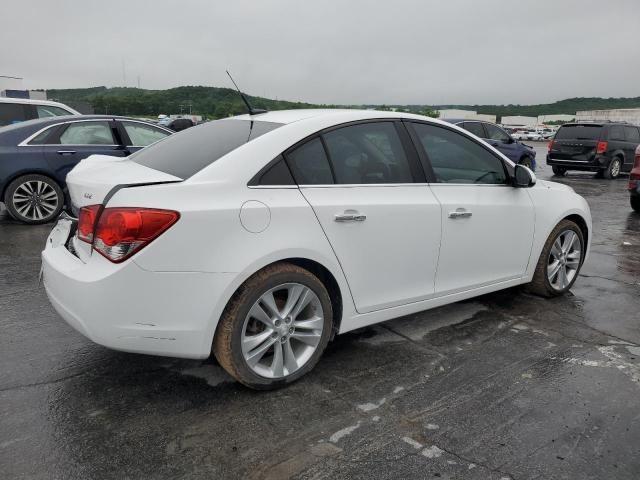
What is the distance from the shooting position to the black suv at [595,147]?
15.7 metres

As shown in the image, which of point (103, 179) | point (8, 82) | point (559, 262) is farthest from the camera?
point (8, 82)

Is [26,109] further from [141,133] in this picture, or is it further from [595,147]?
[595,147]

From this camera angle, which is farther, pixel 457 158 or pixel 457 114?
pixel 457 114

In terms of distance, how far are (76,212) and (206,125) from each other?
1168mm

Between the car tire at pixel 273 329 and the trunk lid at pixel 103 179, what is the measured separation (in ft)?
2.41

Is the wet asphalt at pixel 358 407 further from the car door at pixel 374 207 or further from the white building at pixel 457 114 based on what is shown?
the white building at pixel 457 114

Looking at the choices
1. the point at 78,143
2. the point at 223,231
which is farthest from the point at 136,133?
the point at 223,231

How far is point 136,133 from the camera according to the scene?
27.1 feet

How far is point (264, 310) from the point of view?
291 cm

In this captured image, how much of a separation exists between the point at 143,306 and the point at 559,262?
12.0 ft

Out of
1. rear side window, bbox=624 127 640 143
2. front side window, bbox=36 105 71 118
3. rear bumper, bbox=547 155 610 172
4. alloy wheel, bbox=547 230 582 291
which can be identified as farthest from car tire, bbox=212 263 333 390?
rear side window, bbox=624 127 640 143

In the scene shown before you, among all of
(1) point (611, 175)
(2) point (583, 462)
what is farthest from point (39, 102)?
(1) point (611, 175)

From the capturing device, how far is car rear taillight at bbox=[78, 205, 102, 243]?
273 centimetres

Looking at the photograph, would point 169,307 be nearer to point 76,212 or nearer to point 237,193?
point 237,193
